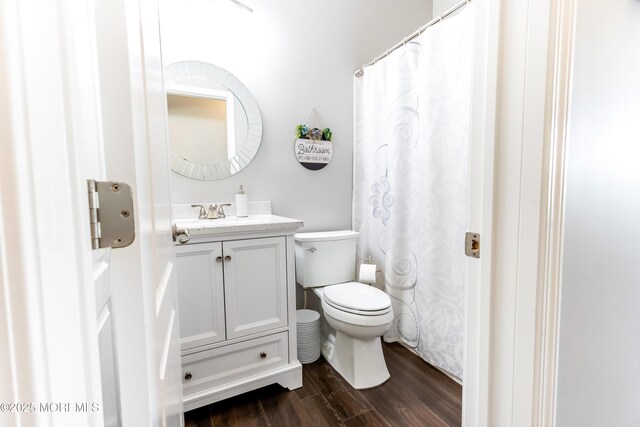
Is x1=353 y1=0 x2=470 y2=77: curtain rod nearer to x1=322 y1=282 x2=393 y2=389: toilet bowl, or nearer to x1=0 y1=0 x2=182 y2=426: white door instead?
x1=322 y1=282 x2=393 y2=389: toilet bowl

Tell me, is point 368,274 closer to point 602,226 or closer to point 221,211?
point 221,211

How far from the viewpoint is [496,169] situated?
683 millimetres

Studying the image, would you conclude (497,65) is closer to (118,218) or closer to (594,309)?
(594,309)

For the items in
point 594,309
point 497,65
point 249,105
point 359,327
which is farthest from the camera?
point 249,105

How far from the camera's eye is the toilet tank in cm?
191

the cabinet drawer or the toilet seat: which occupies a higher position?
the toilet seat

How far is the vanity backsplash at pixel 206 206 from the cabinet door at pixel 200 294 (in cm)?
41

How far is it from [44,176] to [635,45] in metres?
1.31

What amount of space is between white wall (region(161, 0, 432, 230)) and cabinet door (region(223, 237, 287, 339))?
1.68 ft

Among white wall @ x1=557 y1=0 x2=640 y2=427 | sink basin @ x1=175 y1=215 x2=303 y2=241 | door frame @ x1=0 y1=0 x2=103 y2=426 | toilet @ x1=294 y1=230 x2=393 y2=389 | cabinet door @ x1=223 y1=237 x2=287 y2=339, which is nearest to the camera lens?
door frame @ x1=0 y1=0 x2=103 y2=426

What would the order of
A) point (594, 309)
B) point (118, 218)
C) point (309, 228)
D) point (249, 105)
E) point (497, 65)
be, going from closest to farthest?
point (118, 218), point (497, 65), point (594, 309), point (249, 105), point (309, 228)

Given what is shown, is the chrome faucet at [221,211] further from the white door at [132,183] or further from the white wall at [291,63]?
the white door at [132,183]

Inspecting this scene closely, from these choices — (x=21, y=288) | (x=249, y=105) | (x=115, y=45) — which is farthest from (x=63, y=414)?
(x=249, y=105)

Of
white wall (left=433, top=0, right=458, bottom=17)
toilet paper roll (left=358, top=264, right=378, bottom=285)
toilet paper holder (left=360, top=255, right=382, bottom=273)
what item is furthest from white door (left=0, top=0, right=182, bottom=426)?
white wall (left=433, top=0, right=458, bottom=17)
